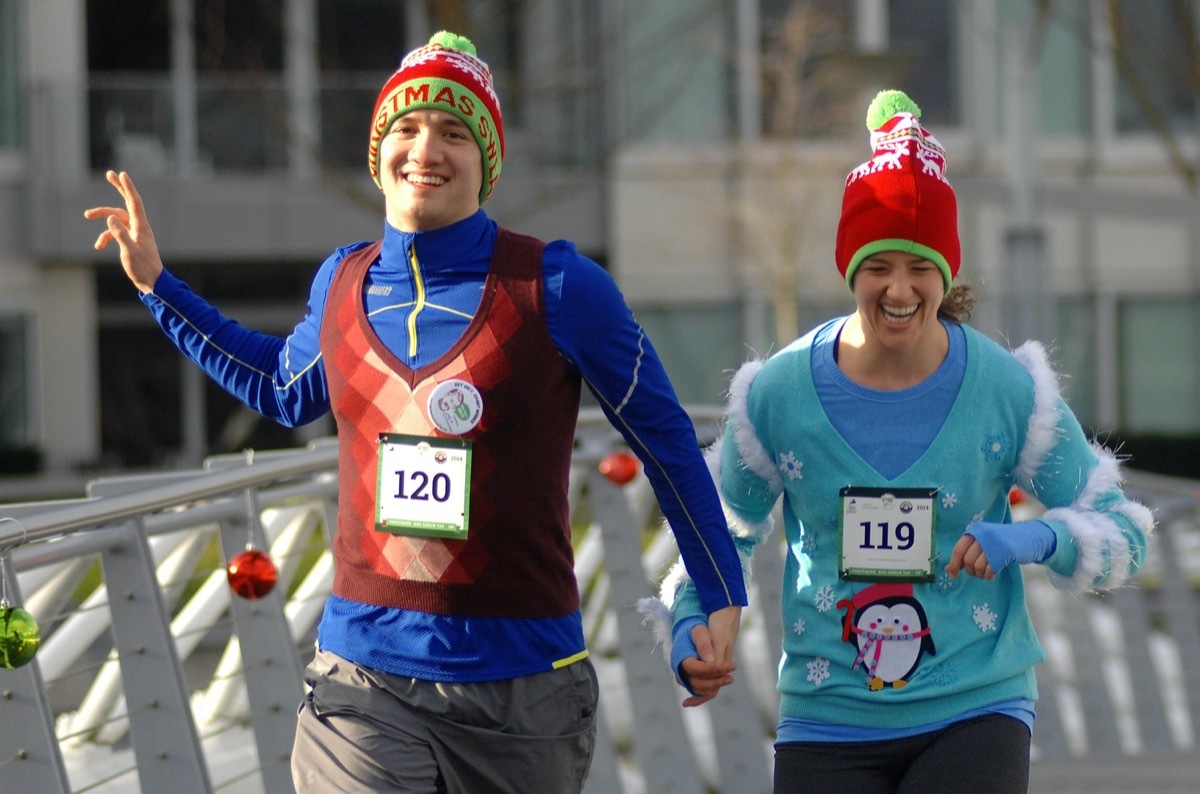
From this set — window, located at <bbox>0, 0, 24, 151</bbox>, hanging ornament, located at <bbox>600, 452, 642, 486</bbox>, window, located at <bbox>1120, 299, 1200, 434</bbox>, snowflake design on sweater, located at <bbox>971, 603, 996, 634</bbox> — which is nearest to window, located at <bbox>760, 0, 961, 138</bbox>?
window, located at <bbox>1120, 299, 1200, 434</bbox>

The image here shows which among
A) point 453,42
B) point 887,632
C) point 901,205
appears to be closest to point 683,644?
point 887,632

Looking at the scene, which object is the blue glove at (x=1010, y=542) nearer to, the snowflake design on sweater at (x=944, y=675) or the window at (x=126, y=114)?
the snowflake design on sweater at (x=944, y=675)

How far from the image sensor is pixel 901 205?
3271 mm

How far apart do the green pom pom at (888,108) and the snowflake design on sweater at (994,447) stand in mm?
673

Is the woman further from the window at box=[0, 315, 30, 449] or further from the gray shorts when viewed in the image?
the window at box=[0, 315, 30, 449]

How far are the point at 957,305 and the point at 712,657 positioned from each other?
88 centimetres

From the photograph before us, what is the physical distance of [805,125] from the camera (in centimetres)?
2027

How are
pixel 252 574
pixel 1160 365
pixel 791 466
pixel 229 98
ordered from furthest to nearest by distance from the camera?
pixel 1160 365
pixel 229 98
pixel 252 574
pixel 791 466

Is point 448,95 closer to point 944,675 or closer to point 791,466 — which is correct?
point 791,466

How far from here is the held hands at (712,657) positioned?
3.14 m

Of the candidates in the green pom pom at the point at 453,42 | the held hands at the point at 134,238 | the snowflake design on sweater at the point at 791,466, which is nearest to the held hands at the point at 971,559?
the snowflake design on sweater at the point at 791,466

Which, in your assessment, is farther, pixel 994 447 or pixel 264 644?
pixel 264 644

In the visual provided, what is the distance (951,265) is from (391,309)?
104 cm

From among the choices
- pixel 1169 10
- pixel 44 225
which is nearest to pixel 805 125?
pixel 1169 10
